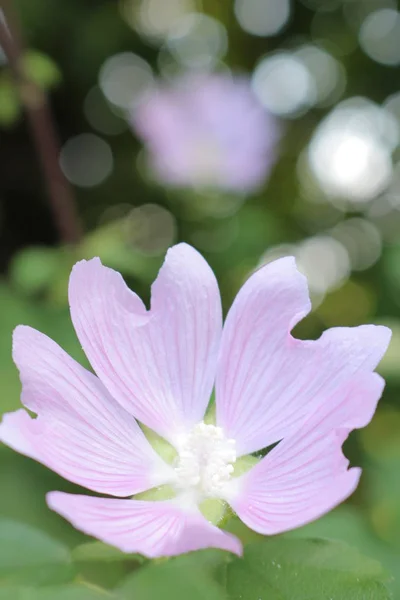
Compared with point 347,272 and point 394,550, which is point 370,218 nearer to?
point 347,272

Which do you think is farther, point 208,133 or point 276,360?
point 208,133

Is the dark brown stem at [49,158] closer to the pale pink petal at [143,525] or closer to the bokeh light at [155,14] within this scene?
the bokeh light at [155,14]

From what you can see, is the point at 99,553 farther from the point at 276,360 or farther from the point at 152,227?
the point at 152,227

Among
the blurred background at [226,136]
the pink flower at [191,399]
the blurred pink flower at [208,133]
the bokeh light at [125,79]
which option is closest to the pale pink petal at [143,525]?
the pink flower at [191,399]

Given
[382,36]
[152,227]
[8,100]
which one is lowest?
[152,227]

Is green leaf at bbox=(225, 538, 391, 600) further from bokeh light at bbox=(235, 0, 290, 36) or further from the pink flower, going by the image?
bokeh light at bbox=(235, 0, 290, 36)

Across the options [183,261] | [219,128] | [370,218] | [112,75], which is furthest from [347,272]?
[183,261]

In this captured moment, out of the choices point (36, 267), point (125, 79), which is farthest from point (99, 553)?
point (125, 79)
